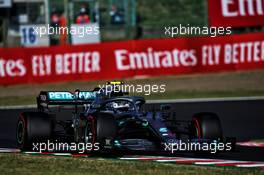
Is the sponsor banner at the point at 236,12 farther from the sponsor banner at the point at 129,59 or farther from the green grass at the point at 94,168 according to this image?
the green grass at the point at 94,168

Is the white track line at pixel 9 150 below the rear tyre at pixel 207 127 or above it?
below

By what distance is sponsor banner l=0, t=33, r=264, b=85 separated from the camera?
29.8 m

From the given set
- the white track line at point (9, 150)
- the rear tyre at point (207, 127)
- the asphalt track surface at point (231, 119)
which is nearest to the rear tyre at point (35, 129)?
the white track line at point (9, 150)

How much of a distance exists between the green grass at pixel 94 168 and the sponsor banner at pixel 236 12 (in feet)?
80.1

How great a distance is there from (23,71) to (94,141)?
16.8 metres

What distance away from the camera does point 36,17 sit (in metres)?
41.1

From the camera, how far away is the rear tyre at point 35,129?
14359 mm

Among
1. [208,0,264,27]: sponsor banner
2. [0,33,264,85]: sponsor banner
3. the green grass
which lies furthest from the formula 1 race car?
[208,0,264,27]: sponsor banner

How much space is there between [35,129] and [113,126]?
5.34 ft

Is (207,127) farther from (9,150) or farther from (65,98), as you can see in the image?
(9,150)

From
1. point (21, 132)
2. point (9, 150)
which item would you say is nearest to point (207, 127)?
point (21, 132)

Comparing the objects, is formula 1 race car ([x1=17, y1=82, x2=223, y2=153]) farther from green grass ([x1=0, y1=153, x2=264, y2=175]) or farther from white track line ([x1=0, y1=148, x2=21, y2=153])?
green grass ([x1=0, y1=153, x2=264, y2=175])

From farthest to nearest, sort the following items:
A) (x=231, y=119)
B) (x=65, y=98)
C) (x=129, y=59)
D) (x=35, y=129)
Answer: (x=129, y=59) < (x=231, y=119) < (x=65, y=98) < (x=35, y=129)

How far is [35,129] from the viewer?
14.4 meters
